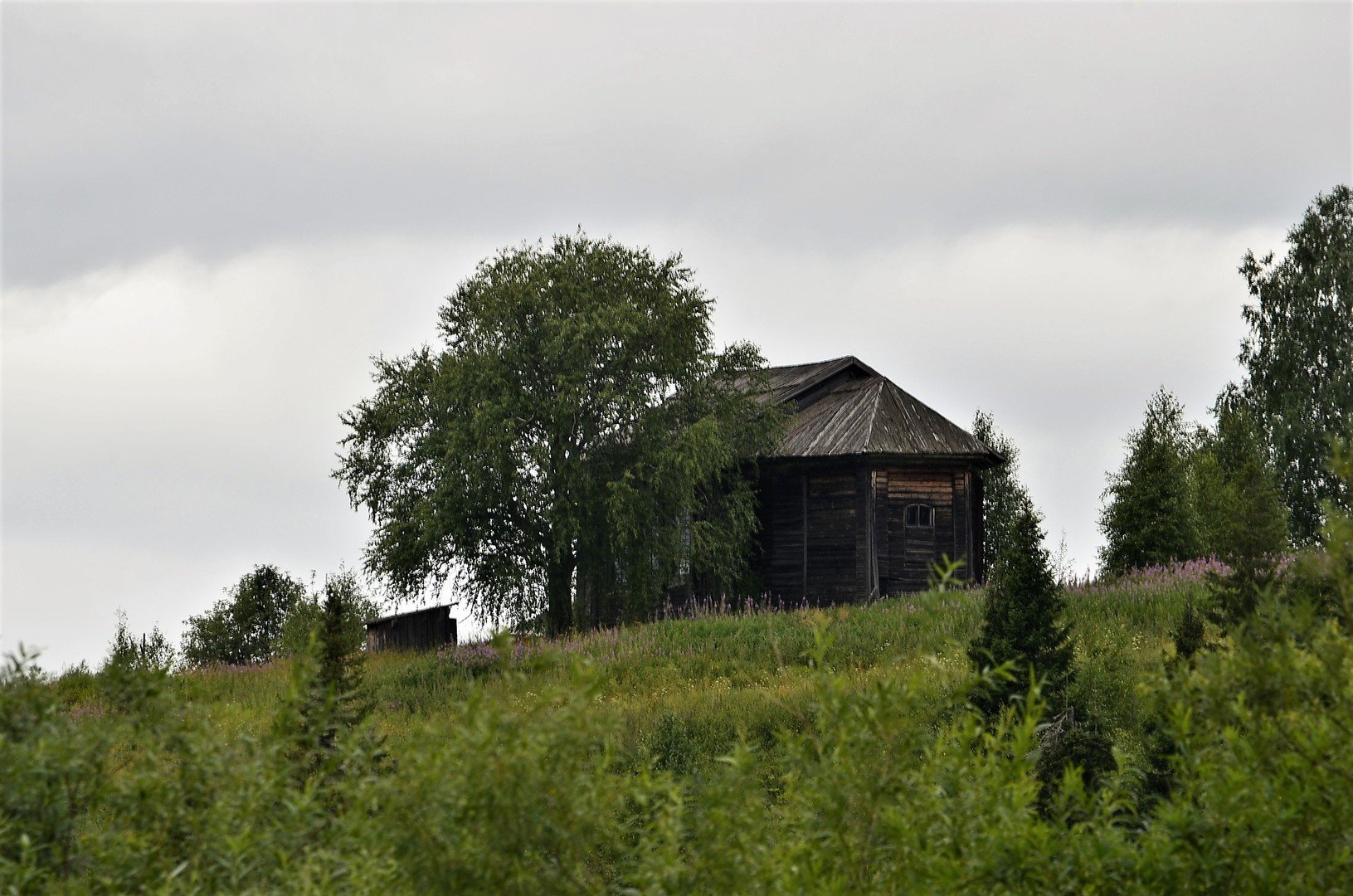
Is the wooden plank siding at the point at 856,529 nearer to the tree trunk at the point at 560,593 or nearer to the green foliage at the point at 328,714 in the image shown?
the tree trunk at the point at 560,593

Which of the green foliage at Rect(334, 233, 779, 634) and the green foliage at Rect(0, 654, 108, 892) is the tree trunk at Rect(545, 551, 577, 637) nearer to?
the green foliage at Rect(334, 233, 779, 634)

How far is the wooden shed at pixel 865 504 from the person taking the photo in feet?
105

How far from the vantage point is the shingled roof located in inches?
1265

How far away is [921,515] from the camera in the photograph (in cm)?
3241

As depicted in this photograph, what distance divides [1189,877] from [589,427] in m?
25.4

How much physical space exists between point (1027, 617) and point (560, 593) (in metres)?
18.0

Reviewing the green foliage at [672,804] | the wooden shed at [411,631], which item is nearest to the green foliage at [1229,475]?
the green foliage at [672,804]

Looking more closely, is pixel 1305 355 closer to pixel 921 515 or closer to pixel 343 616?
pixel 921 515

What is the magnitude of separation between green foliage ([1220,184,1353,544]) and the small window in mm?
12792

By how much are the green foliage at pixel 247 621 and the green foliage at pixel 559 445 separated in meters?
17.0

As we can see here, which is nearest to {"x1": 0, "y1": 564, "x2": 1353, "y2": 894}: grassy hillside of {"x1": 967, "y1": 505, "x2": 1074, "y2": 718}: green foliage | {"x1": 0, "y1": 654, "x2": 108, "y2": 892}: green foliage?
{"x1": 0, "y1": 654, "x2": 108, "y2": 892}: green foliage

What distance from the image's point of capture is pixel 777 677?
20.1 meters

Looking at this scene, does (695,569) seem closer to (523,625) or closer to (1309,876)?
(523,625)

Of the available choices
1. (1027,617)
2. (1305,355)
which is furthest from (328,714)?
(1305,355)
